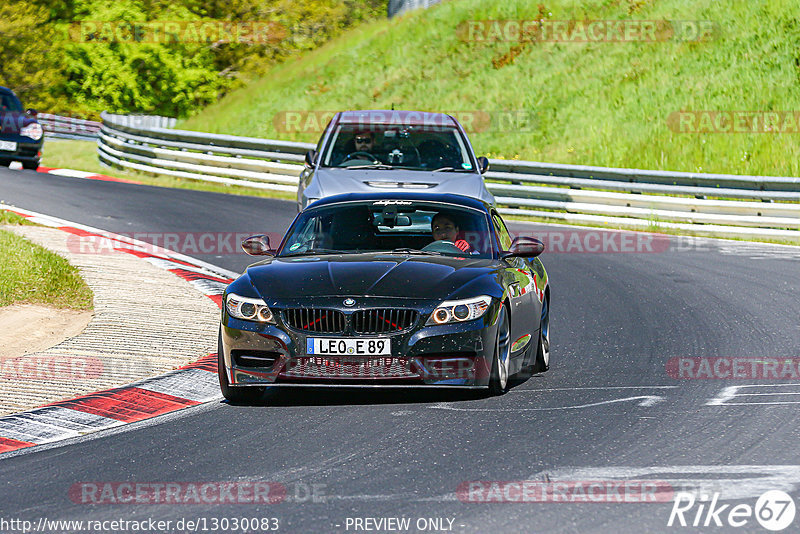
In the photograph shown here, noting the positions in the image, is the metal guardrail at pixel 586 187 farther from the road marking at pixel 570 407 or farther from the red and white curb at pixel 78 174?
the road marking at pixel 570 407

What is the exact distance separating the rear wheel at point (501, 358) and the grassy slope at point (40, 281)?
16.6 ft

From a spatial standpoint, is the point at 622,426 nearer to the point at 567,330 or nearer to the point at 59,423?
the point at 59,423

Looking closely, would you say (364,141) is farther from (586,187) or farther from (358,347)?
(586,187)

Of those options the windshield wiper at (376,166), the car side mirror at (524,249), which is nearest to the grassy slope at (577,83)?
the windshield wiper at (376,166)

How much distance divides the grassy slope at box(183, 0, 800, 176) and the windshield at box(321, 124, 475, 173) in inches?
473

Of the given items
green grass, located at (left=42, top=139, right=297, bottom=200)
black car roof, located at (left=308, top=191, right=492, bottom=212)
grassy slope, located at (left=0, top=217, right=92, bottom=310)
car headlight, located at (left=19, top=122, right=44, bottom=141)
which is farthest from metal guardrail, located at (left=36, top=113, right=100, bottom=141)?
black car roof, located at (left=308, top=191, right=492, bottom=212)

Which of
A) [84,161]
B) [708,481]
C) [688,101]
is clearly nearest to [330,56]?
[84,161]

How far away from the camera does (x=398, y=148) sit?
49.5 ft

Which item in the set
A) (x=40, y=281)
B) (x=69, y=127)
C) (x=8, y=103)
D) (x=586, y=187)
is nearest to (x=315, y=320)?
(x=40, y=281)

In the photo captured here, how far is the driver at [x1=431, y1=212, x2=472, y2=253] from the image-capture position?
920cm

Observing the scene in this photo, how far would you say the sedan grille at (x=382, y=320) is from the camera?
7.62 meters

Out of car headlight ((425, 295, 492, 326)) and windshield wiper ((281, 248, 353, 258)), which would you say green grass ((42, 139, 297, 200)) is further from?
car headlight ((425, 295, 492, 326))

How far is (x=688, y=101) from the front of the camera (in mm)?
30219

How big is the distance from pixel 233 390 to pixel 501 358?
1742 millimetres
